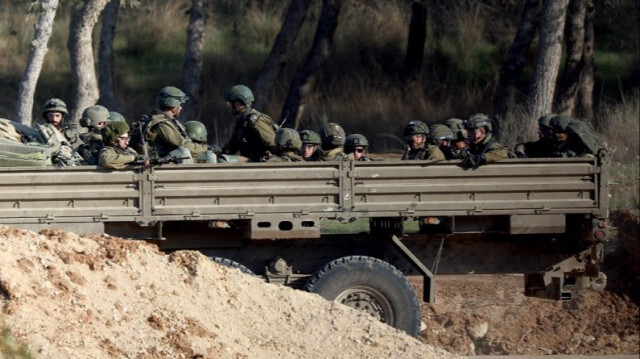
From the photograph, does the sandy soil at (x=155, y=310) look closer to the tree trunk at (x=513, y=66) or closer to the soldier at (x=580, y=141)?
the soldier at (x=580, y=141)

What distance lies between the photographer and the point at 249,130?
12492 mm

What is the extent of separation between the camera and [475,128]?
12477mm

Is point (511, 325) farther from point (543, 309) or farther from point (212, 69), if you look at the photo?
point (212, 69)

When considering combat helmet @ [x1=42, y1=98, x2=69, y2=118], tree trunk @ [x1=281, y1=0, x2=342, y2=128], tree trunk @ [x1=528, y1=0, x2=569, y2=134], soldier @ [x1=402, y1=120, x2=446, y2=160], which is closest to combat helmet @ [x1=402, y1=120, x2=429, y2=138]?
soldier @ [x1=402, y1=120, x2=446, y2=160]

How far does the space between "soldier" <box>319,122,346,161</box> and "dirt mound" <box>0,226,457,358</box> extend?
88.5 inches

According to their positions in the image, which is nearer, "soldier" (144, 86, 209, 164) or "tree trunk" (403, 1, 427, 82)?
"soldier" (144, 86, 209, 164)

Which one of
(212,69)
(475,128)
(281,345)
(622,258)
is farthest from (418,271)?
(212,69)

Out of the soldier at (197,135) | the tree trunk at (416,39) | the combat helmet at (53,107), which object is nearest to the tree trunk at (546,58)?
the tree trunk at (416,39)

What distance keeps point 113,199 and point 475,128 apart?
3.75 meters

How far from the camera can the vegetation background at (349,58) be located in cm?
2328

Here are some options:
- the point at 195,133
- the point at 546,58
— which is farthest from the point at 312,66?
the point at 195,133

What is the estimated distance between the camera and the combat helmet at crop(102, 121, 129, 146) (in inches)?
444

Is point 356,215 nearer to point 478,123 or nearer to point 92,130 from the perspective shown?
point 478,123

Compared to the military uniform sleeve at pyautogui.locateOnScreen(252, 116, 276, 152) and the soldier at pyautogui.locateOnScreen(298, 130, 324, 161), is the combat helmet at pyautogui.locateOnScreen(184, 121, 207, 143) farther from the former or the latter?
the soldier at pyautogui.locateOnScreen(298, 130, 324, 161)
